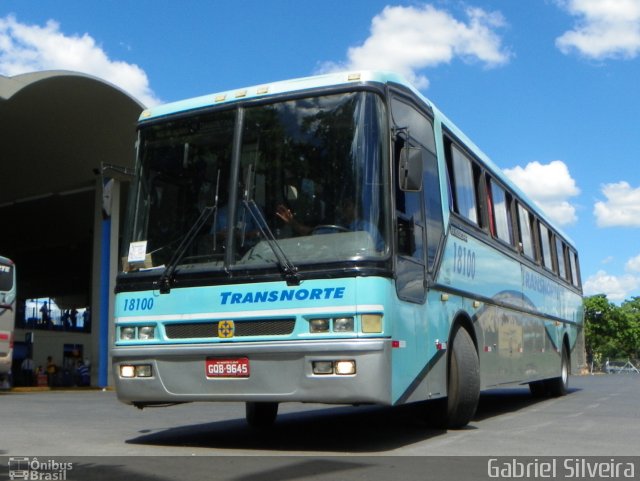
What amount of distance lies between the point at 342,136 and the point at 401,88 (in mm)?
987

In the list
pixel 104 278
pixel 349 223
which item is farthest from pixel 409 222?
pixel 104 278

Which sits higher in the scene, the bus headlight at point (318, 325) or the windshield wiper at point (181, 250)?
the windshield wiper at point (181, 250)

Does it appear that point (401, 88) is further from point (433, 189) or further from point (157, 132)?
point (157, 132)

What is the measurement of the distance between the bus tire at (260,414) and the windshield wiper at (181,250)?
265 centimetres

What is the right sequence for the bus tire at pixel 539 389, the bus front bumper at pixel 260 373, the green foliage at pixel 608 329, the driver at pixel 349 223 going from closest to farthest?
1. the bus front bumper at pixel 260 373
2. the driver at pixel 349 223
3. the bus tire at pixel 539 389
4. the green foliage at pixel 608 329

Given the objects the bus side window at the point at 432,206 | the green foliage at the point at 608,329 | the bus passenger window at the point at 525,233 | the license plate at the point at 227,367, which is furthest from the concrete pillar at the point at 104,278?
the green foliage at the point at 608,329

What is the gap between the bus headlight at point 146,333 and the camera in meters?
7.80

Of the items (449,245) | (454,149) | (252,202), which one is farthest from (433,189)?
(252,202)

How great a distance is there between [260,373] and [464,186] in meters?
4.13

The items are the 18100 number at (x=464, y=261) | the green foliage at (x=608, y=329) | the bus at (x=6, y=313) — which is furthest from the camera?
the green foliage at (x=608, y=329)

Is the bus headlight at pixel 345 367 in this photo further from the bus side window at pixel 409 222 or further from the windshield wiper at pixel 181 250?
the windshield wiper at pixel 181 250

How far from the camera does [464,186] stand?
10242mm

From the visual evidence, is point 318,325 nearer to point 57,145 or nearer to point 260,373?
point 260,373

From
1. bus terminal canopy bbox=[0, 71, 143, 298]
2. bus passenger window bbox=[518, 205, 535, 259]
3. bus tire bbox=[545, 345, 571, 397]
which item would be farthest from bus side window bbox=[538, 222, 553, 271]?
bus terminal canopy bbox=[0, 71, 143, 298]
